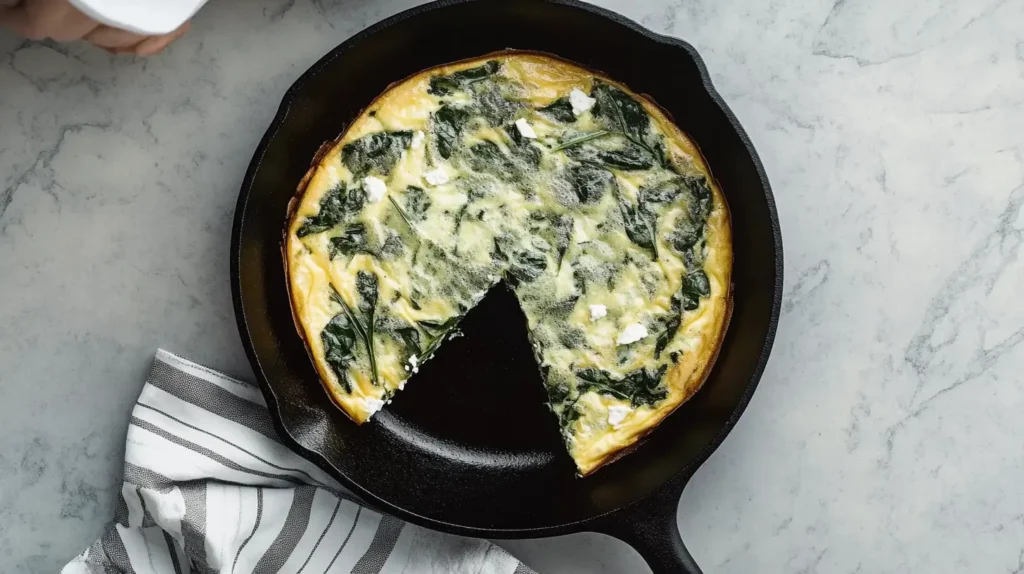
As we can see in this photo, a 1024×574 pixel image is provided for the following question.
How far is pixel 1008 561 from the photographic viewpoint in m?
3.27

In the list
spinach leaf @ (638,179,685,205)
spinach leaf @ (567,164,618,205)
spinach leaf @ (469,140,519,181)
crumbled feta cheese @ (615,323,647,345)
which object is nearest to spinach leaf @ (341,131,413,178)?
spinach leaf @ (469,140,519,181)

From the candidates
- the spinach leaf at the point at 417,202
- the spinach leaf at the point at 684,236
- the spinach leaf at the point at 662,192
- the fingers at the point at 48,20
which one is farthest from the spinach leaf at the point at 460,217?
the fingers at the point at 48,20

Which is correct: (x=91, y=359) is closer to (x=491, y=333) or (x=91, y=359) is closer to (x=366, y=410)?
(x=366, y=410)

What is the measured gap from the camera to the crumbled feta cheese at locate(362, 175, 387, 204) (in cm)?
308

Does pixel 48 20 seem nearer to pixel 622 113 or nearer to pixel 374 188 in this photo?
pixel 374 188

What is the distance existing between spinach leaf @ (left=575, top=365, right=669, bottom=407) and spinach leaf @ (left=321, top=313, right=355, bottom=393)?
82cm

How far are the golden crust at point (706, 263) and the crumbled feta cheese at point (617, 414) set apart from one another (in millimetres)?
35

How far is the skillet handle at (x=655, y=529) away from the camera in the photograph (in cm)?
289

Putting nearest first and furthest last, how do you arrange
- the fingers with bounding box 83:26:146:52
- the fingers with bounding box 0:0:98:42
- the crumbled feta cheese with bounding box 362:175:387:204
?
the fingers with bounding box 0:0:98:42, the fingers with bounding box 83:26:146:52, the crumbled feta cheese with bounding box 362:175:387:204

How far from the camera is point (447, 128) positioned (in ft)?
10.3

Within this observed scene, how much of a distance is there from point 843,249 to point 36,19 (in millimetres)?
2766

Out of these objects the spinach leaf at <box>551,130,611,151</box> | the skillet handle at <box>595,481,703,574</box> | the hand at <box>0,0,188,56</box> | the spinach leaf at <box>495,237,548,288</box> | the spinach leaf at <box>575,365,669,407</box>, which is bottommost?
the skillet handle at <box>595,481,703,574</box>

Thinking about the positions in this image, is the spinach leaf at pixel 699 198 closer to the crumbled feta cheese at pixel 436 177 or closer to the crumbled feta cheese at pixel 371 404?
the crumbled feta cheese at pixel 436 177

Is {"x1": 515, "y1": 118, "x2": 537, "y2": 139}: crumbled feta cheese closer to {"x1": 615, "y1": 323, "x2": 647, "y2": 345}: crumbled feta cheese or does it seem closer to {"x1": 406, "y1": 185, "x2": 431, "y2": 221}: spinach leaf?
{"x1": 406, "y1": 185, "x2": 431, "y2": 221}: spinach leaf
